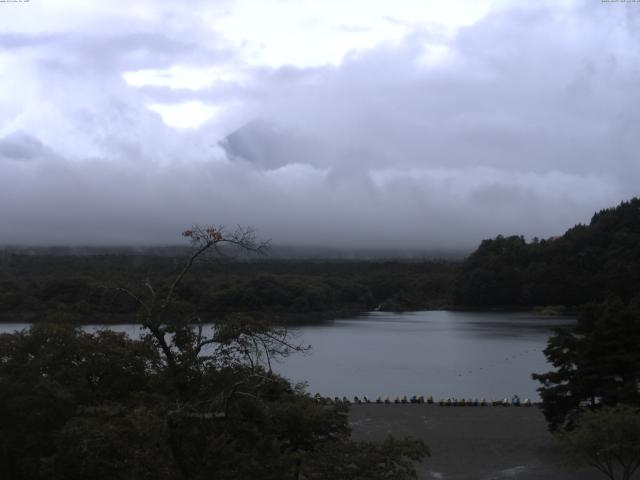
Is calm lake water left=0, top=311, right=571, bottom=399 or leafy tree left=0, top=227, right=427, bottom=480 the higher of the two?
leafy tree left=0, top=227, right=427, bottom=480

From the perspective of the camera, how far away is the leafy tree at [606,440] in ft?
47.5

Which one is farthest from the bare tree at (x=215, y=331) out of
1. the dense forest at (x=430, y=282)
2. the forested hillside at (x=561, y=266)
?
the forested hillside at (x=561, y=266)

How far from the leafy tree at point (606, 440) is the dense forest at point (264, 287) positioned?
30.4 meters

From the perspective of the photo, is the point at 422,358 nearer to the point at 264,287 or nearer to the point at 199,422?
the point at 264,287

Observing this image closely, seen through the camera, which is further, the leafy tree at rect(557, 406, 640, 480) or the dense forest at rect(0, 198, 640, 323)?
the dense forest at rect(0, 198, 640, 323)

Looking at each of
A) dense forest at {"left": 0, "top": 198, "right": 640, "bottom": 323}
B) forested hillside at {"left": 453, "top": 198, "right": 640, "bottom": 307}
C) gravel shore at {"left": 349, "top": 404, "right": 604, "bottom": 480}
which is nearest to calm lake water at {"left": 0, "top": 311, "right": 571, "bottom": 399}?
gravel shore at {"left": 349, "top": 404, "right": 604, "bottom": 480}

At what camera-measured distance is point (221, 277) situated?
84.1 m

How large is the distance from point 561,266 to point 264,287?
3802 centimetres

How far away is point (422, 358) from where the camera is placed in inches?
1919

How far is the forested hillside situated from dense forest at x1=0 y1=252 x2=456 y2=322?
7.82m

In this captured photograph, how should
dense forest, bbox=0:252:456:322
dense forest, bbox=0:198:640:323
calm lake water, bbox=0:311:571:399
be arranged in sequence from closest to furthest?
calm lake water, bbox=0:311:571:399 → dense forest, bbox=0:252:456:322 → dense forest, bbox=0:198:640:323

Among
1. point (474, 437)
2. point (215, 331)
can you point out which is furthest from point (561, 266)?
point (215, 331)

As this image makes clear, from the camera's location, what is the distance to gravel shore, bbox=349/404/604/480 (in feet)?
57.8

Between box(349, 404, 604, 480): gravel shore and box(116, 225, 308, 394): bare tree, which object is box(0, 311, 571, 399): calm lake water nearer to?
box(349, 404, 604, 480): gravel shore
